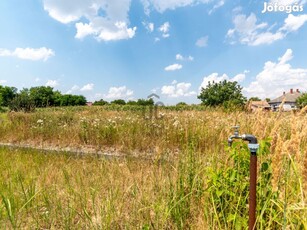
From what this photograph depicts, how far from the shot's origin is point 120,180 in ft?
8.84

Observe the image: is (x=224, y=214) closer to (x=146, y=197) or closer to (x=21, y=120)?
(x=146, y=197)

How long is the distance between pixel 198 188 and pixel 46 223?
1.42m

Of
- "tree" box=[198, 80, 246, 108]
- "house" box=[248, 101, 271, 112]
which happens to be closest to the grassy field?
"house" box=[248, 101, 271, 112]

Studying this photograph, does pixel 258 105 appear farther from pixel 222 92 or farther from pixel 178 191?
pixel 222 92

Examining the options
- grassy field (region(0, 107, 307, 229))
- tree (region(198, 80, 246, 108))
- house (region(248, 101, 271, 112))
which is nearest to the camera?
grassy field (region(0, 107, 307, 229))

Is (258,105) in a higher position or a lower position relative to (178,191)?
higher

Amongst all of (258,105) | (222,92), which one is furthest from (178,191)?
(222,92)

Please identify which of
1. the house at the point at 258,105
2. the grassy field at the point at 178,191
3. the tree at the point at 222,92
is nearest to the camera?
the grassy field at the point at 178,191

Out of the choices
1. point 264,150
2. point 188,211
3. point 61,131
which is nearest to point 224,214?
point 188,211

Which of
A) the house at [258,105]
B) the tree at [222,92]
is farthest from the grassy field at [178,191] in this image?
the tree at [222,92]

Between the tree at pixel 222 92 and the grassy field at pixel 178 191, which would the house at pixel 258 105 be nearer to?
the grassy field at pixel 178 191

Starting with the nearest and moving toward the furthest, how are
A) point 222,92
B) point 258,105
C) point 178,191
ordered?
point 178,191, point 258,105, point 222,92

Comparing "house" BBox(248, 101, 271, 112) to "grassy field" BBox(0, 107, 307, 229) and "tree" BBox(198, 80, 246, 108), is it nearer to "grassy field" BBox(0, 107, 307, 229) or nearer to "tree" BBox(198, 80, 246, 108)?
"grassy field" BBox(0, 107, 307, 229)

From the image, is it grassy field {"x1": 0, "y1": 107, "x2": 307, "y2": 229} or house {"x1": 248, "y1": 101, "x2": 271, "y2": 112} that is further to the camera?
house {"x1": 248, "y1": 101, "x2": 271, "y2": 112}
